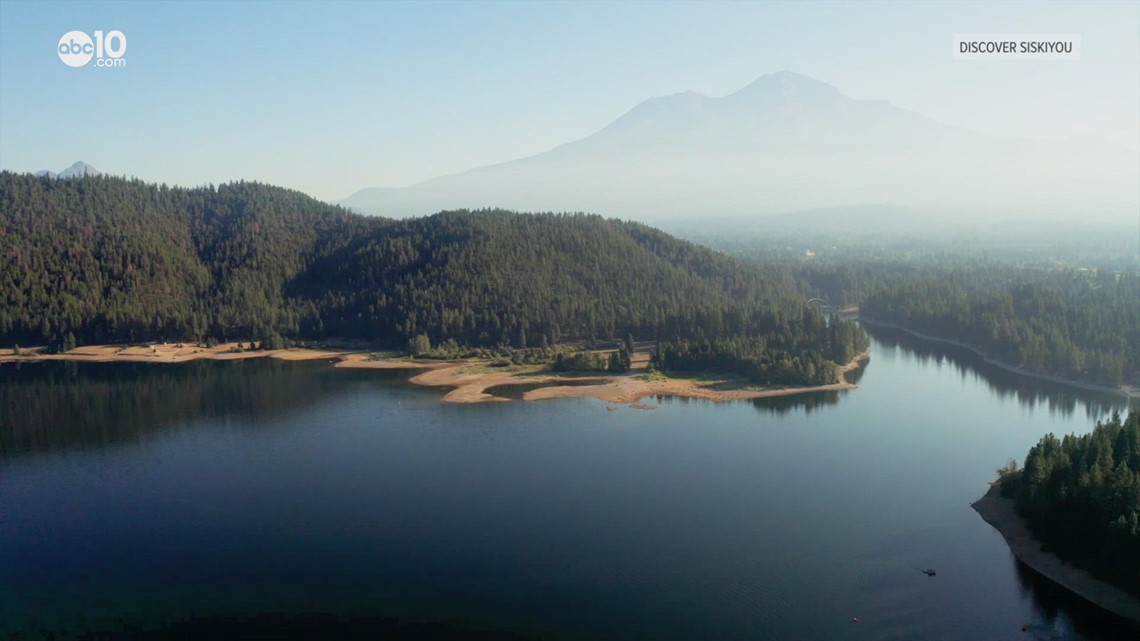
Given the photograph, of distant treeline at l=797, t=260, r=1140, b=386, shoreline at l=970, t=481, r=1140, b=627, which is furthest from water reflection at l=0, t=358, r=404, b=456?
distant treeline at l=797, t=260, r=1140, b=386

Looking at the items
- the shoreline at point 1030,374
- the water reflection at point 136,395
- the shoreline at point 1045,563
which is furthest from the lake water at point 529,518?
the shoreline at point 1030,374

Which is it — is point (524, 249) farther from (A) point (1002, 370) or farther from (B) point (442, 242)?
(A) point (1002, 370)

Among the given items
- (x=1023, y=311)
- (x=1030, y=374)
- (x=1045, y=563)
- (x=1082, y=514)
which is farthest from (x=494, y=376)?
(x=1023, y=311)

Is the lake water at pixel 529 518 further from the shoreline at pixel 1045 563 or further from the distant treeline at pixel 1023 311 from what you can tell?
the distant treeline at pixel 1023 311

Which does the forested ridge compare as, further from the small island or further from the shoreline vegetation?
A: the shoreline vegetation

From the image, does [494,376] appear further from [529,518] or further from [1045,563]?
[1045,563]
